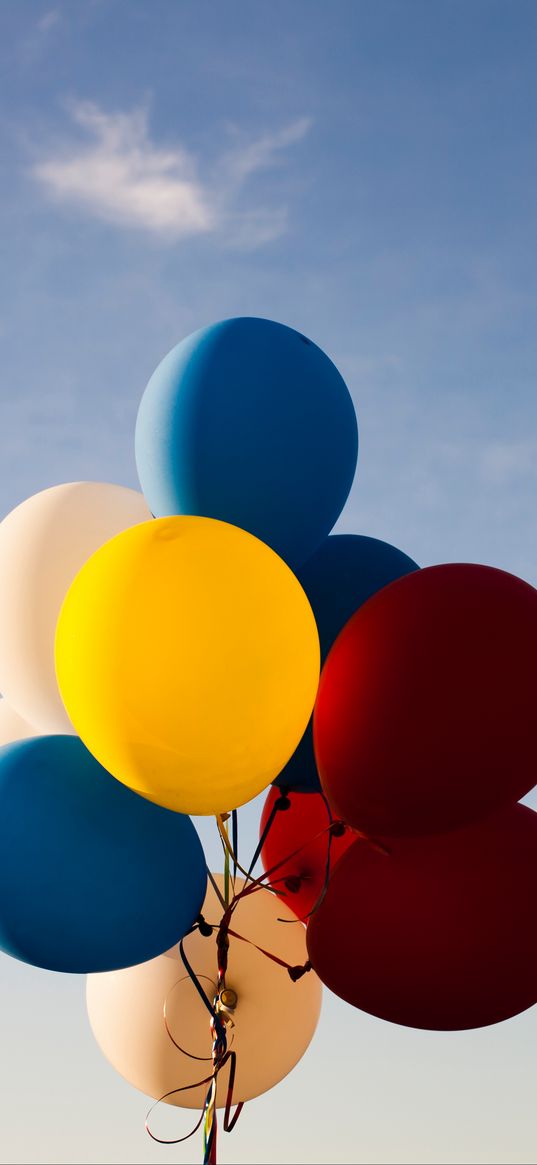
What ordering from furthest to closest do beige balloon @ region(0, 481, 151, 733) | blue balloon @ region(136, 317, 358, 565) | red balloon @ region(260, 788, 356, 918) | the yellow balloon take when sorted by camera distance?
1. red balloon @ region(260, 788, 356, 918)
2. beige balloon @ region(0, 481, 151, 733)
3. blue balloon @ region(136, 317, 358, 565)
4. the yellow balloon

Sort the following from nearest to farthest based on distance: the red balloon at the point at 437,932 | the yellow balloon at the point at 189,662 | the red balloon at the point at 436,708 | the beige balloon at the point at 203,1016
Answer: the yellow balloon at the point at 189,662
the red balloon at the point at 436,708
the red balloon at the point at 437,932
the beige balloon at the point at 203,1016

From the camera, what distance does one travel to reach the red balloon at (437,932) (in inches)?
117

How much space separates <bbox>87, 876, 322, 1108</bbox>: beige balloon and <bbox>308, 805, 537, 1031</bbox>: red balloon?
550 mm

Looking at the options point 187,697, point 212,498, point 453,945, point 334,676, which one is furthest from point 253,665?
point 453,945

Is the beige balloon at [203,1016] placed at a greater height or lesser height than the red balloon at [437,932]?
lesser

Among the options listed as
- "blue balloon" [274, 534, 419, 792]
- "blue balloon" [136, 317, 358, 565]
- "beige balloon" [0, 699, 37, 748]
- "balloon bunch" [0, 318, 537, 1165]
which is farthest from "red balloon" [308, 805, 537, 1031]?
"beige balloon" [0, 699, 37, 748]

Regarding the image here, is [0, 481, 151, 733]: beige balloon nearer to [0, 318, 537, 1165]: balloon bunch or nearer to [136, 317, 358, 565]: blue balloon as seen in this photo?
[0, 318, 537, 1165]: balloon bunch

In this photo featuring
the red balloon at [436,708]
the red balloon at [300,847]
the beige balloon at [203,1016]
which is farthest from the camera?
the red balloon at [300,847]

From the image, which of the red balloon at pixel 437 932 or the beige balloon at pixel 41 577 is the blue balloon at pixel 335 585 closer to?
the red balloon at pixel 437 932

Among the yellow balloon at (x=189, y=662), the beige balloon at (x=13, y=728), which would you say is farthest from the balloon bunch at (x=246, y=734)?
the beige balloon at (x=13, y=728)

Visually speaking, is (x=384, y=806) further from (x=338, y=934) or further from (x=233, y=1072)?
(x=233, y=1072)

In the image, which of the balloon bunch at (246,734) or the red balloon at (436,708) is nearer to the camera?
the balloon bunch at (246,734)

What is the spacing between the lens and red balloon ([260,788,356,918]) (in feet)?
12.3

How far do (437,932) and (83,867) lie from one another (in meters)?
1.00
